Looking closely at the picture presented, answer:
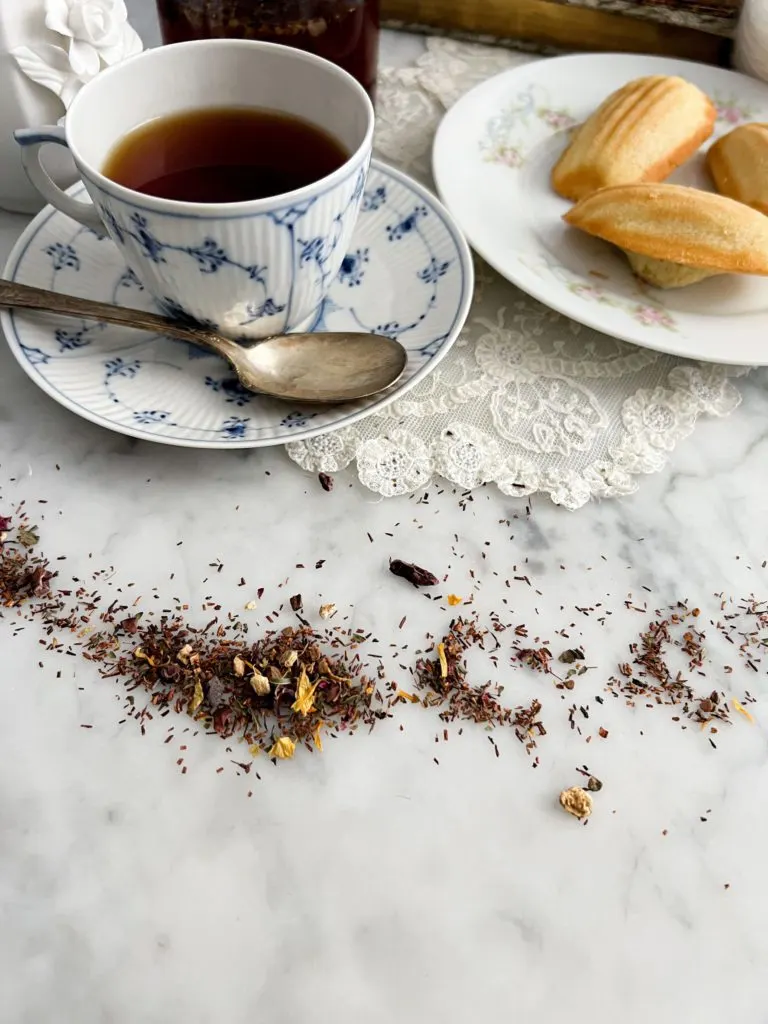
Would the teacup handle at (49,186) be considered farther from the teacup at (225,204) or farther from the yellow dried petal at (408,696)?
the yellow dried petal at (408,696)

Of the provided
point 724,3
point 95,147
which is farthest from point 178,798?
point 724,3

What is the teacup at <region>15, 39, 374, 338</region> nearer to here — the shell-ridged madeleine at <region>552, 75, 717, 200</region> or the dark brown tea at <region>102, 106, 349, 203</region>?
the dark brown tea at <region>102, 106, 349, 203</region>

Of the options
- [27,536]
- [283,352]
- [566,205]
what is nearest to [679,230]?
[566,205]

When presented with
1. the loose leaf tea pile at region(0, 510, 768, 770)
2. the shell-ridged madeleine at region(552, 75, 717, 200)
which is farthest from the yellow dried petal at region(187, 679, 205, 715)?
the shell-ridged madeleine at region(552, 75, 717, 200)

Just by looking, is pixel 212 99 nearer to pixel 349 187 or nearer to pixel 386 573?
pixel 349 187

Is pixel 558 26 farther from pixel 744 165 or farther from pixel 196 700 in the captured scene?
pixel 196 700

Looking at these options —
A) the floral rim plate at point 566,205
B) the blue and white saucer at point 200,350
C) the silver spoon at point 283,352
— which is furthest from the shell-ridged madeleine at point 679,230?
the silver spoon at point 283,352
